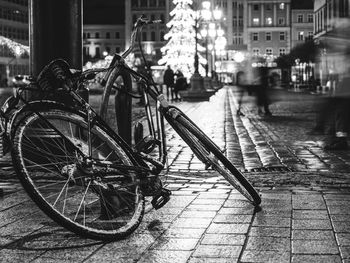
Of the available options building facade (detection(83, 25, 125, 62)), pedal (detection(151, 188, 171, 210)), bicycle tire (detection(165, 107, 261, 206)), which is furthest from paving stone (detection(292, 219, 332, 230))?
building facade (detection(83, 25, 125, 62))

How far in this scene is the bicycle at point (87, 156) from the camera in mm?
4199

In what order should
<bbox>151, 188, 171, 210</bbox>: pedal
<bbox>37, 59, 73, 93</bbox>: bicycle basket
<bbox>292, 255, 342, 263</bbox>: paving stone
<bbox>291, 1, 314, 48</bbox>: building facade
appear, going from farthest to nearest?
1. <bbox>291, 1, 314, 48</bbox>: building facade
2. <bbox>151, 188, 171, 210</bbox>: pedal
3. <bbox>37, 59, 73, 93</bbox>: bicycle basket
4. <bbox>292, 255, 342, 263</bbox>: paving stone

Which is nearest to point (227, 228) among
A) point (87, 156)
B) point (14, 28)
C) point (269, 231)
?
point (269, 231)

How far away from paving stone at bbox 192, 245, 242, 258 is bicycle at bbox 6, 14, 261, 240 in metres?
0.45

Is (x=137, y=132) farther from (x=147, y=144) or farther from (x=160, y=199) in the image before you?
(x=160, y=199)

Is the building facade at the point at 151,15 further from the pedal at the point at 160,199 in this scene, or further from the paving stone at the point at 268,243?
the paving stone at the point at 268,243

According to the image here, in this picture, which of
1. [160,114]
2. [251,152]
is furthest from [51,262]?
[251,152]

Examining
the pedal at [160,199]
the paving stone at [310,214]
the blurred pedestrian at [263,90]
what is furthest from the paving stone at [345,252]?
the blurred pedestrian at [263,90]

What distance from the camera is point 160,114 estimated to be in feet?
17.1

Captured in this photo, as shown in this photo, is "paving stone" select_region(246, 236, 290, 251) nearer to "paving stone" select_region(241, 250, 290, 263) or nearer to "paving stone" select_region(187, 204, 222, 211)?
"paving stone" select_region(241, 250, 290, 263)

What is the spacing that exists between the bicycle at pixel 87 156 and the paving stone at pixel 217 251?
→ 1.49ft

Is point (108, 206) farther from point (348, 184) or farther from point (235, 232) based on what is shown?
point (348, 184)

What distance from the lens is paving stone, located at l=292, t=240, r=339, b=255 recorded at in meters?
4.10

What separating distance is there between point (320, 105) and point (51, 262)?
23.3ft
